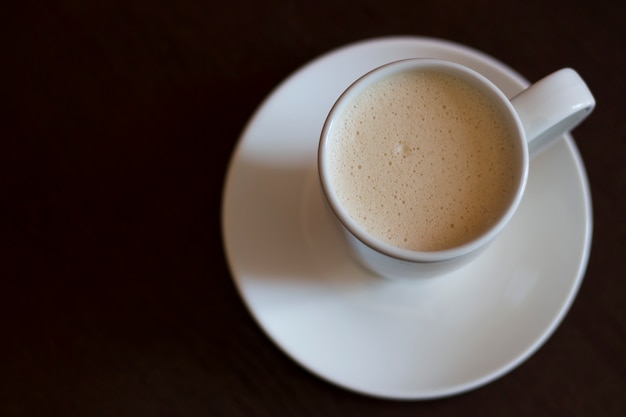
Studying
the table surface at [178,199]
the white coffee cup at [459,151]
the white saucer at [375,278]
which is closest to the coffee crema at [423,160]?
the white coffee cup at [459,151]

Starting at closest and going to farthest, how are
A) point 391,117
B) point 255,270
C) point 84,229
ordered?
point 391,117, point 255,270, point 84,229

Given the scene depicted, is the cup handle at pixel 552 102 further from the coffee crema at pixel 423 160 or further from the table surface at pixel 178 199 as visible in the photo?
the table surface at pixel 178 199

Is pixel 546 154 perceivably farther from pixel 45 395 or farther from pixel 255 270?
pixel 45 395

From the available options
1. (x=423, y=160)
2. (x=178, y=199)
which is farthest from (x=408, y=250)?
(x=178, y=199)

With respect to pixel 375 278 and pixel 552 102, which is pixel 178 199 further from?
pixel 552 102

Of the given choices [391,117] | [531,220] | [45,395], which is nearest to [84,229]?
[45,395]

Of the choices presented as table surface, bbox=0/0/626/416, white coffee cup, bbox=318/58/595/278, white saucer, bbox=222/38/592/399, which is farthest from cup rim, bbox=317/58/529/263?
table surface, bbox=0/0/626/416

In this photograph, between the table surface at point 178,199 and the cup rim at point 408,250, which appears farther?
the table surface at point 178,199
